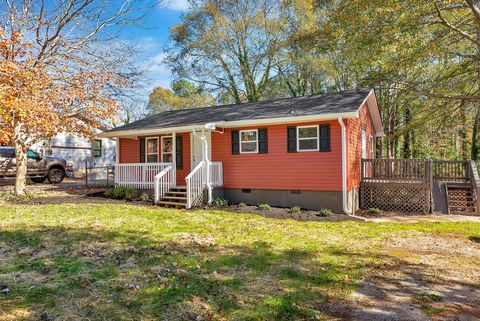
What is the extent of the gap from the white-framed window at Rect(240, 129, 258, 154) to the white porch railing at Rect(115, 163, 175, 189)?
2.87 m

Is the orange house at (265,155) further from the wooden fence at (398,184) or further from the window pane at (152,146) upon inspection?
the wooden fence at (398,184)

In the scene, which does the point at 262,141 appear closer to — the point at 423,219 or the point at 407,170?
the point at 407,170

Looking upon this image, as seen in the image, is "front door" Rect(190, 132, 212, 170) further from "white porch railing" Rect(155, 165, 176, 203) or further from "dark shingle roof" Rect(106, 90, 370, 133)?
"white porch railing" Rect(155, 165, 176, 203)

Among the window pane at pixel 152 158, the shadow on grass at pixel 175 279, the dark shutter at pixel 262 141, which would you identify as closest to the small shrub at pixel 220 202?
the dark shutter at pixel 262 141

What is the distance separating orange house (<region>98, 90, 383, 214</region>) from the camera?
9.62 meters

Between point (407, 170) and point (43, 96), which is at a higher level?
point (43, 96)

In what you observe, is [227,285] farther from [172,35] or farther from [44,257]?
[172,35]

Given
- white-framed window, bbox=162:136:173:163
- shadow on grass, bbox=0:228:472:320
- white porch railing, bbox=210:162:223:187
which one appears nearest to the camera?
shadow on grass, bbox=0:228:472:320

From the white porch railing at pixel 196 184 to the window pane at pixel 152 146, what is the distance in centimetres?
323

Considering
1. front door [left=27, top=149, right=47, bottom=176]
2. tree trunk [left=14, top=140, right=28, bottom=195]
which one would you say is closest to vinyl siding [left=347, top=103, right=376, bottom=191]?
tree trunk [left=14, top=140, right=28, bottom=195]

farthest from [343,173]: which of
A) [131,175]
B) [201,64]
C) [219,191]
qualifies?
[201,64]

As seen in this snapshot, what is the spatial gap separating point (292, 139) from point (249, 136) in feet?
5.35

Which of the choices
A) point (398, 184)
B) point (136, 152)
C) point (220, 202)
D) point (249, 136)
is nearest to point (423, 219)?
point (398, 184)

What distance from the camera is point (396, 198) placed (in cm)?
1051
